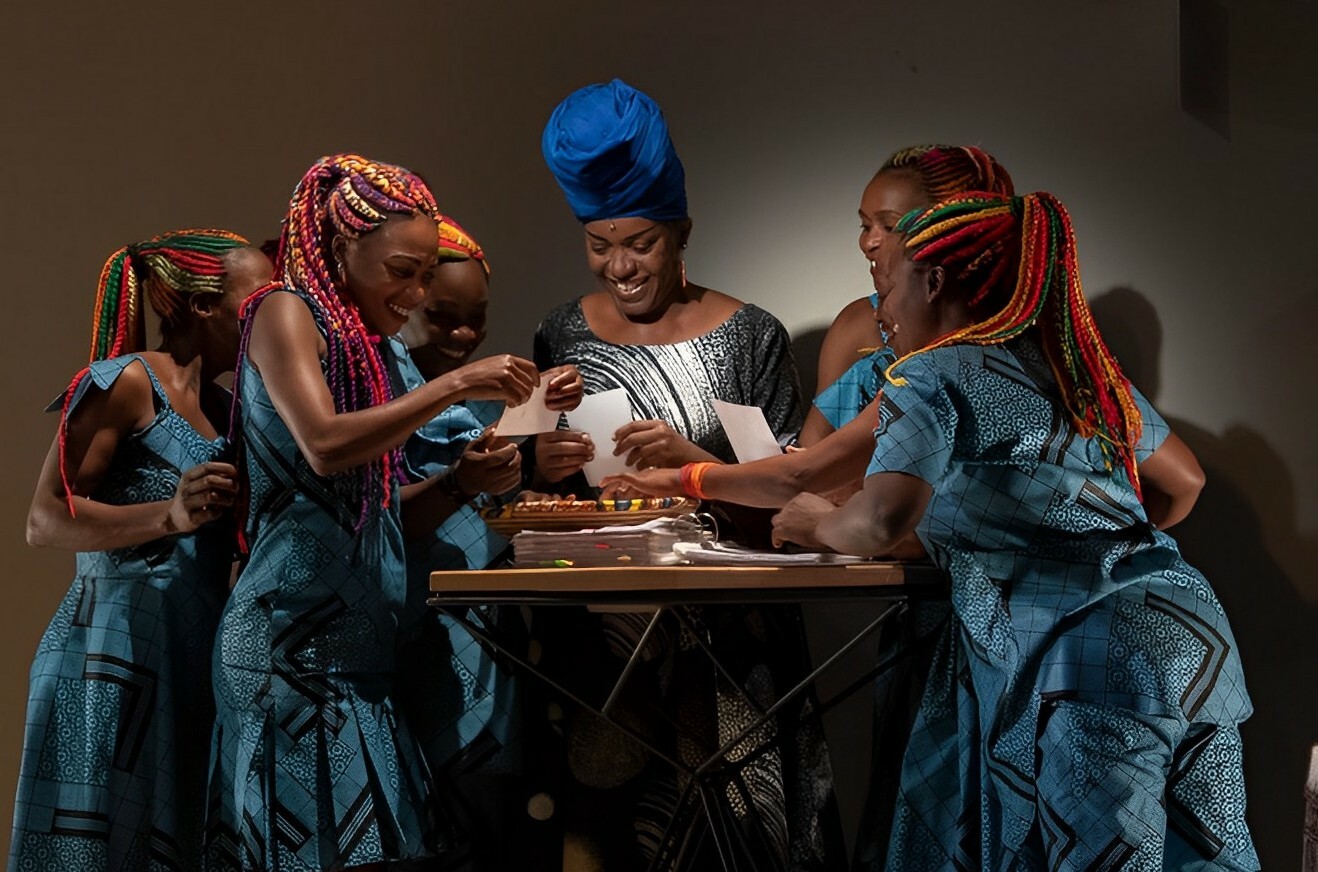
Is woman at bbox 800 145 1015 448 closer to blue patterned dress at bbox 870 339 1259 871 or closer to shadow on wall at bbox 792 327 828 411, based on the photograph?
shadow on wall at bbox 792 327 828 411

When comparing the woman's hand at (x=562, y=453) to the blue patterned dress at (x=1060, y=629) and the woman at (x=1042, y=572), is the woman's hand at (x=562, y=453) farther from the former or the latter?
the blue patterned dress at (x=1060, y=629)

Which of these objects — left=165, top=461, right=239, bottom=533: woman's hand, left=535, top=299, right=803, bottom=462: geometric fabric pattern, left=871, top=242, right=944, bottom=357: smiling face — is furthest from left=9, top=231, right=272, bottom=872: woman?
left=871, top=242, right=944, bottom=357: smiling face

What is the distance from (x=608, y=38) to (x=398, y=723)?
2233 mm

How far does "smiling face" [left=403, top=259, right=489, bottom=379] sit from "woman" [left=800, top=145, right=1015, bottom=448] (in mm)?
923

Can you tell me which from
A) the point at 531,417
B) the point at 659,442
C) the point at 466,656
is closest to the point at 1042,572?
the point at 659,442

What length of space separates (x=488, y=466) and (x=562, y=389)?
0.87ft

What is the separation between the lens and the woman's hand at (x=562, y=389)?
3332mm

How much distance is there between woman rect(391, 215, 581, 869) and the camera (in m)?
3.43

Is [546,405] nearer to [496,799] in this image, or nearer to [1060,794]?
[496,799]

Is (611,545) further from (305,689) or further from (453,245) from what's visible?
(453,245)

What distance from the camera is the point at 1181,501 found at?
10.7 feet

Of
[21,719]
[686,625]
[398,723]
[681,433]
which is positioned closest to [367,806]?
[398,723]

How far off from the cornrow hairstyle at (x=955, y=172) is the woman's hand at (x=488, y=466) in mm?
1131

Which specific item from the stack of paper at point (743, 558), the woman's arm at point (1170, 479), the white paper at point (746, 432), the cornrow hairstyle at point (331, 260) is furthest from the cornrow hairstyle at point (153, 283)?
the woman's arm at point (1170, 479)
